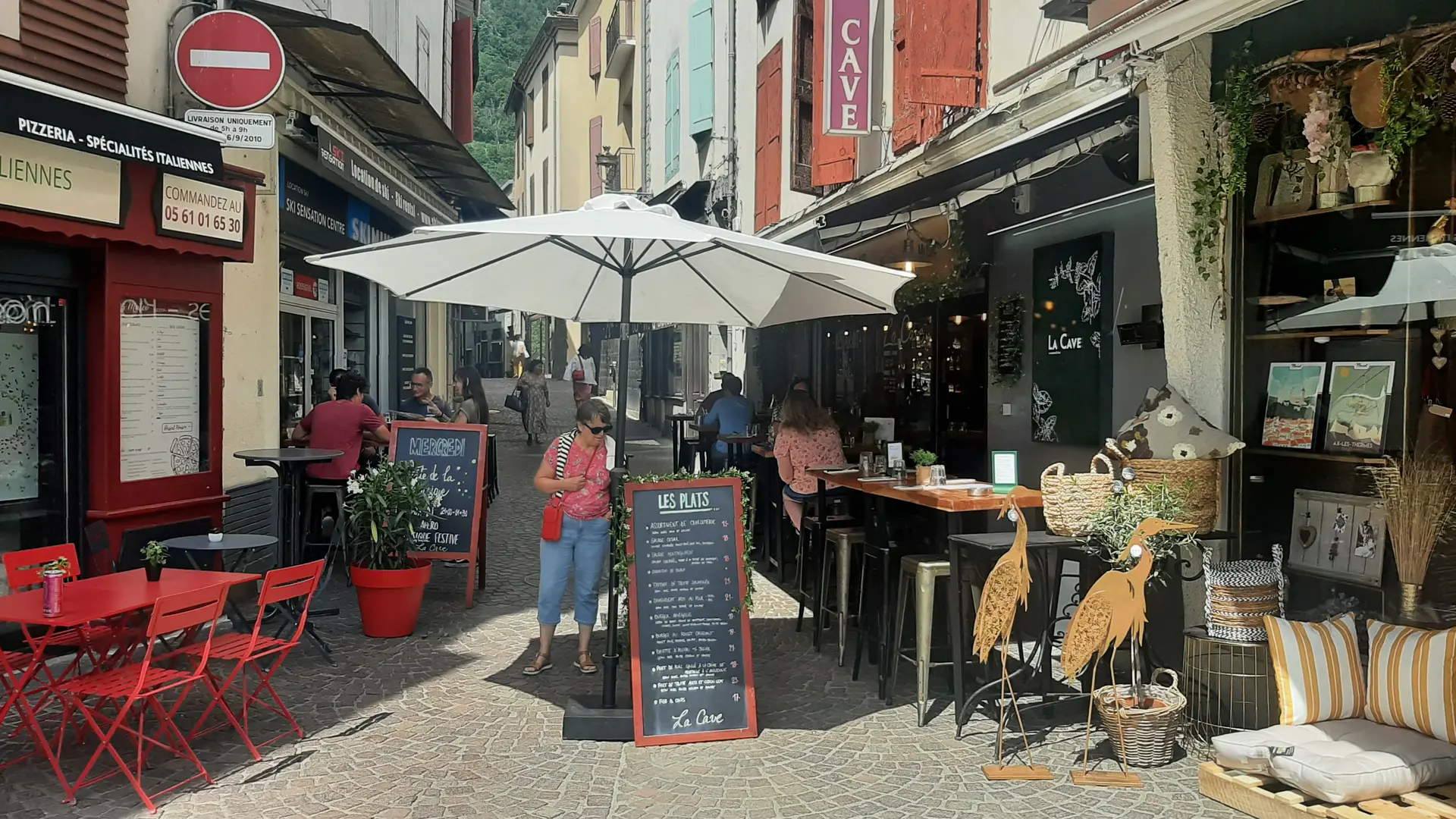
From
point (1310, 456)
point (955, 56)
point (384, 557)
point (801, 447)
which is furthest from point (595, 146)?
point (1310, 456)

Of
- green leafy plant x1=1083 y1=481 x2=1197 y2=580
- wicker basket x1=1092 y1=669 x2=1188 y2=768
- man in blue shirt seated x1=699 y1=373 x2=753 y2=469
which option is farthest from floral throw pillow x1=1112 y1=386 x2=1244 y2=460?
man in blue shirt seated x1=699 y1=373 x2=753 y2=469

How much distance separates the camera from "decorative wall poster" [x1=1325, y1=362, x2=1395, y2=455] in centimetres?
456

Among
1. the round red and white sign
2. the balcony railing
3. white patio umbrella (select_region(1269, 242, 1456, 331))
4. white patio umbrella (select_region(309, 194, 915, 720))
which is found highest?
the balcony railing

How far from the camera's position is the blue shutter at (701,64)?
55.6 ft

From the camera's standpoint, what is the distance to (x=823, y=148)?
10.5 metres

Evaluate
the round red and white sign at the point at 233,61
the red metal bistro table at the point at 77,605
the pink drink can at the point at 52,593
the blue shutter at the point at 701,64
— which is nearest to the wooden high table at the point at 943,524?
the red metal bistro table at the point at 77,605

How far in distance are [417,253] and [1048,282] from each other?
4.32 meters

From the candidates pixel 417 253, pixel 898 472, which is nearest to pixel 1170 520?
pixel 898 472

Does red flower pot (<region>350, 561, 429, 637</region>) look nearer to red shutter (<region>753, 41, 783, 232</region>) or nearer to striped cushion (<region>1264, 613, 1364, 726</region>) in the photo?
striped cushion (<region>1264, 613, 1364, 726</region>)

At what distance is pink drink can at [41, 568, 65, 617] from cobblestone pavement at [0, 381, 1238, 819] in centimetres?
70

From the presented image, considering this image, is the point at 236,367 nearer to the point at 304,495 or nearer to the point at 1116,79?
the point at 304,495

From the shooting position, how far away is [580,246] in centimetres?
557

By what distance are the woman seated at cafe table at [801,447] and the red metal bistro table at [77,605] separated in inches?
150

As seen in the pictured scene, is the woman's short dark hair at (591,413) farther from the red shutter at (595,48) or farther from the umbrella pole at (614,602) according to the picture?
the red shutter at (595,48)
